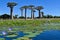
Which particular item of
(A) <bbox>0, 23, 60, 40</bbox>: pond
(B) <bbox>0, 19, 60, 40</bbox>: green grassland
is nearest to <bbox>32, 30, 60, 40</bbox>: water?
(A) <bbox>0, 23, 60, 40</bbox>: pond

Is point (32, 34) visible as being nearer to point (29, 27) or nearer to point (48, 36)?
point (48, 36)

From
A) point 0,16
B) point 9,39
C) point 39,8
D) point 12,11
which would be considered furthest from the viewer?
point 39,8

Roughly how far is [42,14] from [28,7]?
574cm

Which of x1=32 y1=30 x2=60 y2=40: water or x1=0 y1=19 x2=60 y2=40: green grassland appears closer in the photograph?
x1=32 y1=30 x2=60 y2=40: water

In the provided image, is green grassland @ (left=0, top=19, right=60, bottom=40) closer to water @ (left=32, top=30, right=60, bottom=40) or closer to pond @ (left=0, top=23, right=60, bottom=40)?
pond @ (left=0, top=23, right=60, bottom=40)

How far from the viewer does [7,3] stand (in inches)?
1658

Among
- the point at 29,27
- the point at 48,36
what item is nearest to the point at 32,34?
the point at 48,36

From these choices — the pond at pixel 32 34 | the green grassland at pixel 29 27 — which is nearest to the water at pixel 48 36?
the pond at pixel 32 34

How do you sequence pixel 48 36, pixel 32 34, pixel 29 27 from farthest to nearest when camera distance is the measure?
pixel 29 27, pixel 48 36, pixel 32 34

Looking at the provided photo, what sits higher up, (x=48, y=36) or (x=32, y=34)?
(x=32, y=34)

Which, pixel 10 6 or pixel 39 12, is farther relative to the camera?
pixel 39 12

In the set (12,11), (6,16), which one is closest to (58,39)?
(12,11)

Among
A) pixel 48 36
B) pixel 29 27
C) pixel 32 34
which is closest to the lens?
pixel 32 34

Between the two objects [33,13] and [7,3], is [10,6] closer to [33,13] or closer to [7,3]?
[7,3]
